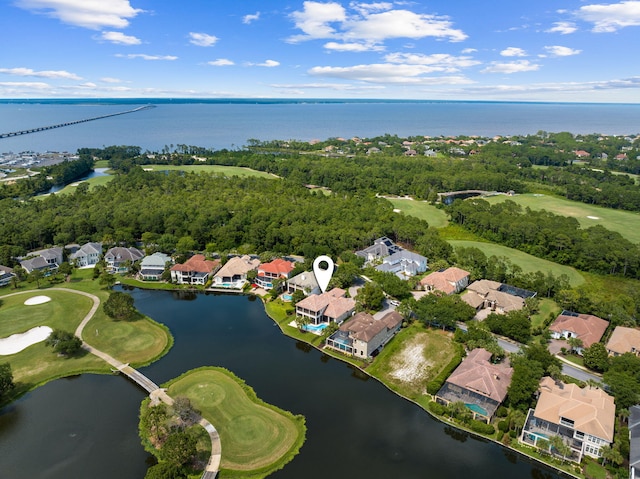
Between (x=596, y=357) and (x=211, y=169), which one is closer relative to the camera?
(x=596, y=357)

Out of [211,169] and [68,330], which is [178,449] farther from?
[211,169]

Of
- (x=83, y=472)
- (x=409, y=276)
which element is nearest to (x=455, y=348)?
(x=409, y=276)

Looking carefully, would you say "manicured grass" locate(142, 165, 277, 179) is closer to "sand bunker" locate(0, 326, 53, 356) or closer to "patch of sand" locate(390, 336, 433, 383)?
"sand bunker" locate(0, 326, 53, 356)

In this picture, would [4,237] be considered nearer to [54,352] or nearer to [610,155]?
[54,352]

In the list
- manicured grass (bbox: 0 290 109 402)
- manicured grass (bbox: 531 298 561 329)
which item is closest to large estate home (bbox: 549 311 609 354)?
manicured grass (bbox: 531 298 561 329)

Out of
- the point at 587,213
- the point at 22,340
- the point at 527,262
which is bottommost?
the point at 22,340

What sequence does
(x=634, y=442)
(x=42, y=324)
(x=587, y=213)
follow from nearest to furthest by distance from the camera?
(x=634, y=442)
(x=42, y=324)
(x=587, y=213)

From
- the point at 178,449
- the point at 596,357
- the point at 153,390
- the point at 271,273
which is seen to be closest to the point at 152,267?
the point at 271,273

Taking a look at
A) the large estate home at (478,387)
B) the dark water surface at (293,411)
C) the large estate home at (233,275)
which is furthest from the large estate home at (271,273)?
the large estate home at (478,387)
